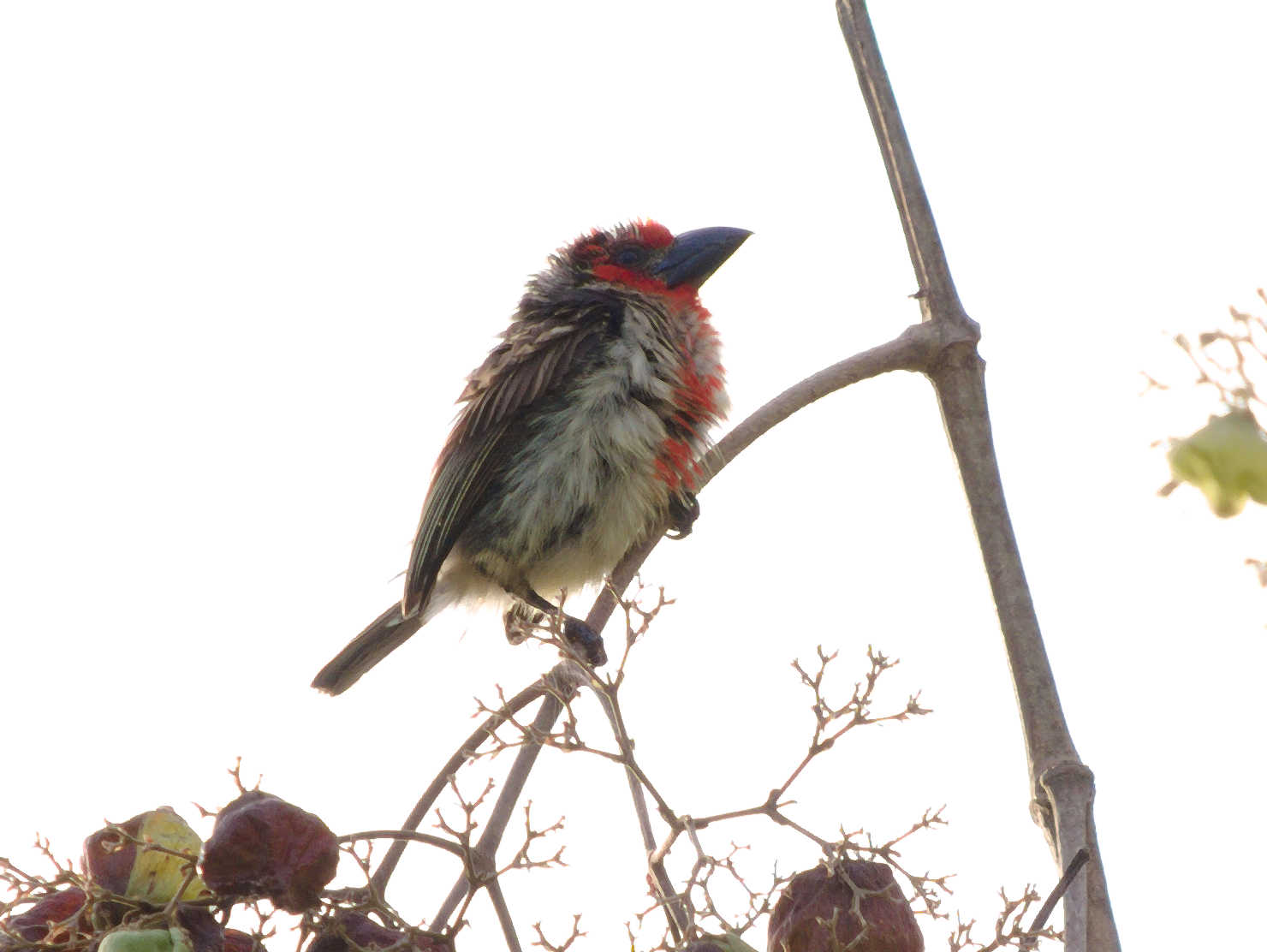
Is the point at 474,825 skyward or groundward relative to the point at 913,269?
groundward

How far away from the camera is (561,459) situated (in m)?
4.25

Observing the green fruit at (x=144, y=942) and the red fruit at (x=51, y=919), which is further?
the red fruit at (x=51, y=919)

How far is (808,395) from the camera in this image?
312 centimetres

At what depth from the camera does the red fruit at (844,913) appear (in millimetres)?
2115

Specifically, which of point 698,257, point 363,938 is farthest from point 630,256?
point 363,938

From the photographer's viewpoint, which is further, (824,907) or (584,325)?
(584,325)

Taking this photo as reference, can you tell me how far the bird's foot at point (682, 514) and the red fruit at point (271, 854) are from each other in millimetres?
2375

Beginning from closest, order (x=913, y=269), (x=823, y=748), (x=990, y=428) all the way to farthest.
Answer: (x=823, y=748) < (x=990, y=428) < (x=913, y=269)

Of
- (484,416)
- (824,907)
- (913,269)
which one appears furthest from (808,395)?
(484,416)

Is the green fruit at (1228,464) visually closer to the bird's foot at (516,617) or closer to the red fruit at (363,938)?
the red fruit at (363,938)

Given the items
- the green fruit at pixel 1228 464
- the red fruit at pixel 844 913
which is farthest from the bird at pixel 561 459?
the green fruit at pixel 1228 464

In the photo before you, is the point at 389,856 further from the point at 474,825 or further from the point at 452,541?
the point at 452,541

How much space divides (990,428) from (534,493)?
1.67 metres

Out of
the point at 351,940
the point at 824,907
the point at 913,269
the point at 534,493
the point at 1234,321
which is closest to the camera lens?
the point at 1234,321
